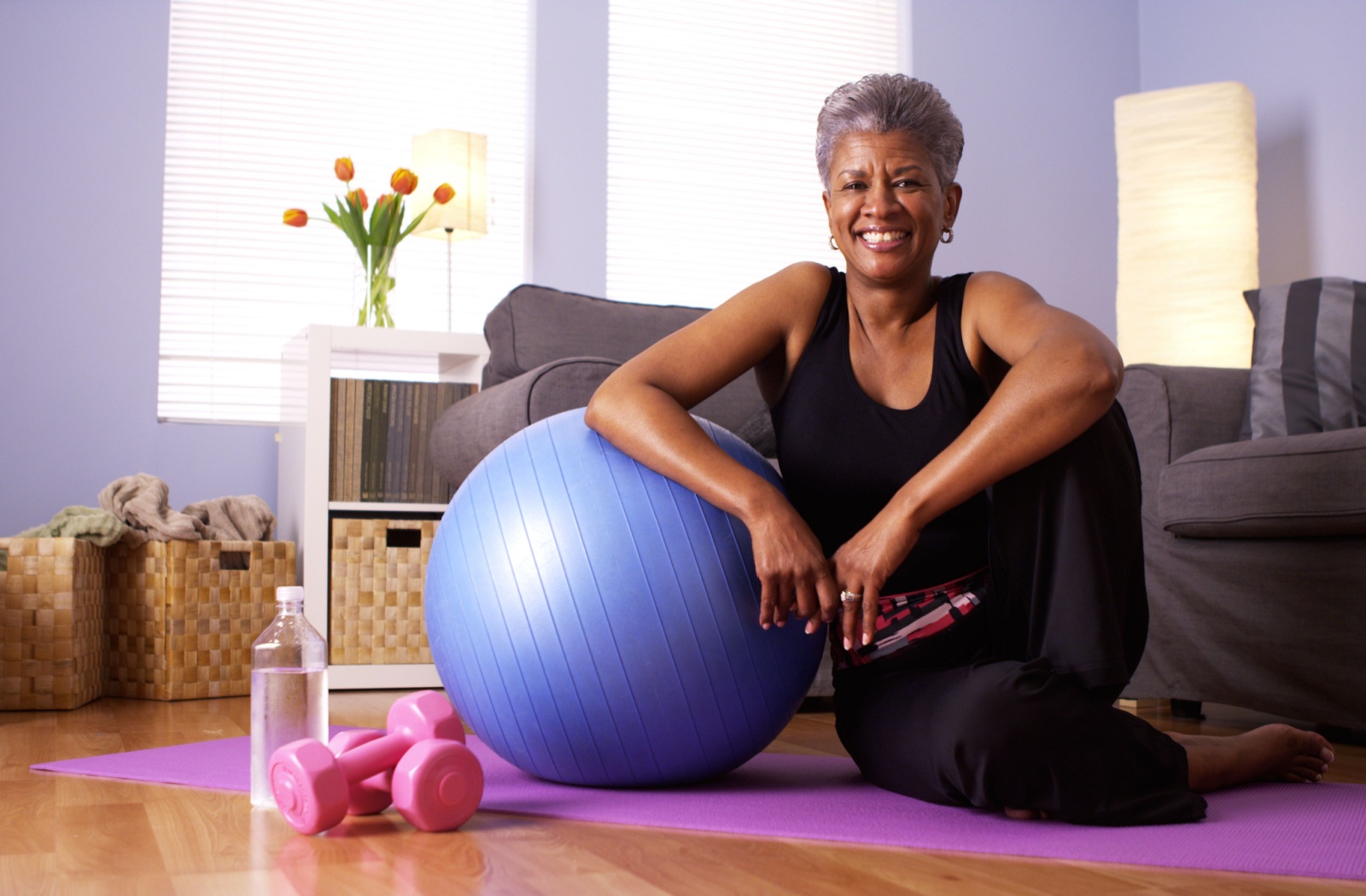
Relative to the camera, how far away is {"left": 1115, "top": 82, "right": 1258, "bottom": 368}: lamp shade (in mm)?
3971

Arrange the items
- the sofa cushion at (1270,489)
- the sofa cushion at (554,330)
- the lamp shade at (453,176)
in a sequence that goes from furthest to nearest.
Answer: the lamp shade at (453,176), the sofa cushion at (554,330), the sofa cushion at (1270,489)

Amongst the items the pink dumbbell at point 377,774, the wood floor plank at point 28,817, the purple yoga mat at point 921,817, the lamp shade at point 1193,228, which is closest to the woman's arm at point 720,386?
the purple yoga mat at point 921,817

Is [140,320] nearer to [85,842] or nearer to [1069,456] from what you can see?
[85,842]

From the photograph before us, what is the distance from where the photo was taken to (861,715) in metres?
1.64

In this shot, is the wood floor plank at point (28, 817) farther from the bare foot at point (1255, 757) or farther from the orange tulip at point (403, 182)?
the orange tulip at point (403, 182)

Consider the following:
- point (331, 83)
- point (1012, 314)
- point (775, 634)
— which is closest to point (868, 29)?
point (331, 83)

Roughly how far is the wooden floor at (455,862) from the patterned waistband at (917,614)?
365 millimetres

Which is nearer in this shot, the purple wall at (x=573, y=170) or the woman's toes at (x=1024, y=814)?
the woman's toes at (x=1024, y=814)

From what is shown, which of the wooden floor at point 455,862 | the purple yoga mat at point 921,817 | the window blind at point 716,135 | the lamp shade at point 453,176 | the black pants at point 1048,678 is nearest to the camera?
the wooden floor at point 455,862

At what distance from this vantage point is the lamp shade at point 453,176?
3574 millimetres

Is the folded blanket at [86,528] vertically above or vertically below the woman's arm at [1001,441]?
below

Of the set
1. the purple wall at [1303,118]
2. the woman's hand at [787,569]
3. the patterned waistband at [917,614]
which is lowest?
the patterned waistband at [917,614]

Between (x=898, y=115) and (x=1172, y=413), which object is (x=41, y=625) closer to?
(x=898, y=115)

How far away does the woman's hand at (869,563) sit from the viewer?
4.77 feet
